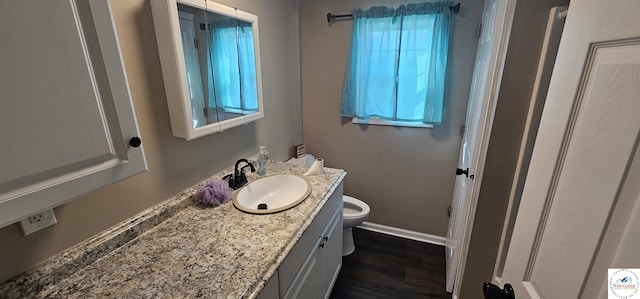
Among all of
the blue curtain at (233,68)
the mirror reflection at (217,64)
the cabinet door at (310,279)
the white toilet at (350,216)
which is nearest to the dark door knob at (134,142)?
the mirror reflection at (217,64)

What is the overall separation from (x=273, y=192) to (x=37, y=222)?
979 mm

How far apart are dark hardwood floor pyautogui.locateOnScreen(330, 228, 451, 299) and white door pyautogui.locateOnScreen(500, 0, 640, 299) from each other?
135 centimetres

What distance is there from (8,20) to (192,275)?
31.1 inches

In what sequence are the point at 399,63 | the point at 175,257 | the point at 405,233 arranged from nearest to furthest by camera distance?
the point at 175,257
the point at 399,63
the point at 405,233

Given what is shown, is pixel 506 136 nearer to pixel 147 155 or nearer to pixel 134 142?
pixel 134 142

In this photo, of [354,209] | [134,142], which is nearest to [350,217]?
[354,209]

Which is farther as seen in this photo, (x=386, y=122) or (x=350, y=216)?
(x=386, y=122)

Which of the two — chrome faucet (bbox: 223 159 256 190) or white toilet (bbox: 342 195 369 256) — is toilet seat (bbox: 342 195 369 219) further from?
chrome faucet (bbox: 223 159 256 190)

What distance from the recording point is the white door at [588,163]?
0.42 metres

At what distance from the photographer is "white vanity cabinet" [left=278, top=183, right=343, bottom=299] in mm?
1075

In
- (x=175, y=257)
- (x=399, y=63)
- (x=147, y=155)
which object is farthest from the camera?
(x=399, y=63)

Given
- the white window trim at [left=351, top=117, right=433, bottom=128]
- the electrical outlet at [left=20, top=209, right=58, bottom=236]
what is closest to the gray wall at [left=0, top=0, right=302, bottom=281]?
the electrical outlet at [left=20, top=209, right=58, bottom=236]

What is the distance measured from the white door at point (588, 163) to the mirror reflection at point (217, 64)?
51.4 inches

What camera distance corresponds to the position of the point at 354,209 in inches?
87.7
